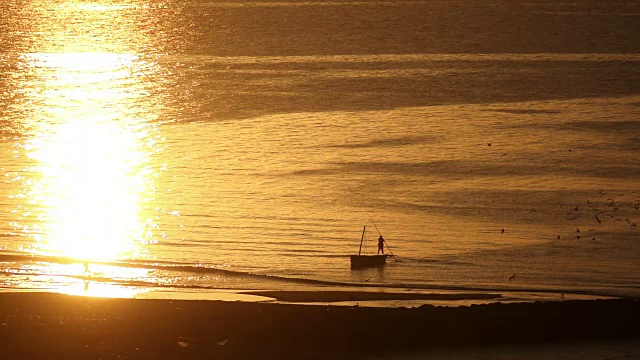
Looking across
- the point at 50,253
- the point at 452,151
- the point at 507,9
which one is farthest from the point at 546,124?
the point at 507,9

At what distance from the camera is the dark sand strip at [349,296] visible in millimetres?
26859

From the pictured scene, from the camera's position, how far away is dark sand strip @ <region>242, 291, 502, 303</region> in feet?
88.1

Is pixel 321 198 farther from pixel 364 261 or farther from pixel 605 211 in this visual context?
pixel 605 211

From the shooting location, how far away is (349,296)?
27.5 metres

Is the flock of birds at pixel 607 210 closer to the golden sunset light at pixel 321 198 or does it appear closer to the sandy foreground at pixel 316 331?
the golden sunset light at pixel 321 198

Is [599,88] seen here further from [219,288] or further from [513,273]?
[219,288]

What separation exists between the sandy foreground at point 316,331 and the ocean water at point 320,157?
340cm

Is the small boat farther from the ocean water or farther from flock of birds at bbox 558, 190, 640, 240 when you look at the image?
flock of birds at bbox 558, 190, 640, 240

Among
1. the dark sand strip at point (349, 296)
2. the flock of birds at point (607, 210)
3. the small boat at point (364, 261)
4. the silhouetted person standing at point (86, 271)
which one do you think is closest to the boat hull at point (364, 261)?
the small boat at point (364, 261)

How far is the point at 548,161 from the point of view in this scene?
142 feet

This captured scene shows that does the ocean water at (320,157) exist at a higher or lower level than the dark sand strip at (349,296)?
higher

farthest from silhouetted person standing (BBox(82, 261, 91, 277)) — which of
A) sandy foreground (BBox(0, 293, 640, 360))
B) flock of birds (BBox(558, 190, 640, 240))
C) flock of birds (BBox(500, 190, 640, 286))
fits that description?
flock of birds (BBox(558, 190, 640, 240))

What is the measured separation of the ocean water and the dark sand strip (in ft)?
2.53

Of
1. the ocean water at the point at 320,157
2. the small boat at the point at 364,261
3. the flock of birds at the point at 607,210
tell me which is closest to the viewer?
the small boat at the point at 364,261
